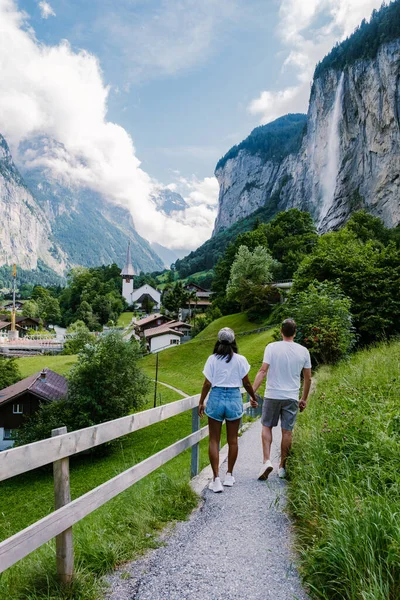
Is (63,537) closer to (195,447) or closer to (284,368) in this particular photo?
(195,447)

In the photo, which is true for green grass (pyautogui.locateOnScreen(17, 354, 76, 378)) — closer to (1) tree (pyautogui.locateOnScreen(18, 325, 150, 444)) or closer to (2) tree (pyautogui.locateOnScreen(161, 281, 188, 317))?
(1) tree (pyautogui.locateOnScreen(18, 325, 150, 444))

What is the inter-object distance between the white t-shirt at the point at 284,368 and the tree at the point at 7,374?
44396 mm

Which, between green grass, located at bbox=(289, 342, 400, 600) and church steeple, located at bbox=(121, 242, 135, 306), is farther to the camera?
church steeple, located at bbox=(121, 242, 135, 306)

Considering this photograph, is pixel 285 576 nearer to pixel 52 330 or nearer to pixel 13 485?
pixel 13 485

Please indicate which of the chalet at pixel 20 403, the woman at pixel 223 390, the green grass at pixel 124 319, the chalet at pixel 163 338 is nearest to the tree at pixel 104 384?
the chalet at pixel 20 403

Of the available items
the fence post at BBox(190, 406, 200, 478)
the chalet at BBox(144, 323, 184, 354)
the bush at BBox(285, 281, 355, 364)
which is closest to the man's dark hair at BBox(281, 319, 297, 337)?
the fence post at BBox(190, 406, 200, 478)

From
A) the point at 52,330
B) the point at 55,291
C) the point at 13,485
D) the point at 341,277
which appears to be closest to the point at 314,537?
the point at 341,277

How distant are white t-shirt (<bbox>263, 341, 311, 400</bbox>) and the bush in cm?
904

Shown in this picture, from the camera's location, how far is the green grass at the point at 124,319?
316 feet

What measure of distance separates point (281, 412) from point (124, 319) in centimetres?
9951

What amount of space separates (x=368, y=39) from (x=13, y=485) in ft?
361

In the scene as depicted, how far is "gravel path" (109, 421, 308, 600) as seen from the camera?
2918mm

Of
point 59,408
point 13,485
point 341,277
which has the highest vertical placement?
point 341,277

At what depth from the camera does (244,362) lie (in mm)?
5191
